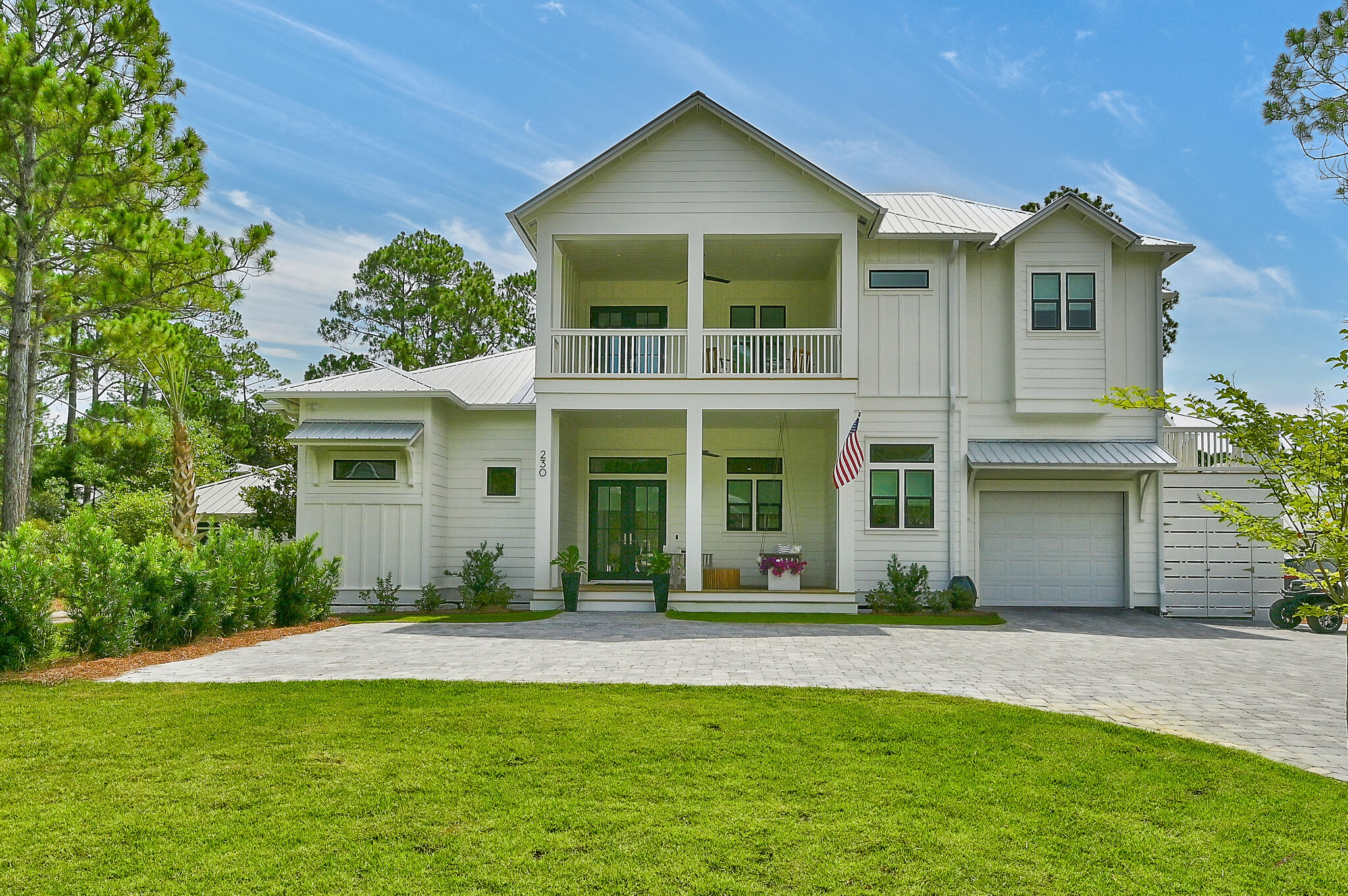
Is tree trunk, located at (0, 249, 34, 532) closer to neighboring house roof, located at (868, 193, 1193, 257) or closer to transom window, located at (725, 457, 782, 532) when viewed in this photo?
transom window, located at (725, 457, 782, 532)

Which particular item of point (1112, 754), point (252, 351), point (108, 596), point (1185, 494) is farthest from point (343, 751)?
point (252, 351)

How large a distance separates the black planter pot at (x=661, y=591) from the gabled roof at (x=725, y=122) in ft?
21.4

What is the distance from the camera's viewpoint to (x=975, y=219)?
59.2 ft

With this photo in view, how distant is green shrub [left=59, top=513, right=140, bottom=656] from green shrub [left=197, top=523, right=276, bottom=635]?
4.22ft

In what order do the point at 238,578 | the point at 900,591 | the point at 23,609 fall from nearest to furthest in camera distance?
1. the point at 23,609
2. the point at 238,578
3. the point at 900,591

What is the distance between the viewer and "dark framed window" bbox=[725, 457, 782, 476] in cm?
→ 1833

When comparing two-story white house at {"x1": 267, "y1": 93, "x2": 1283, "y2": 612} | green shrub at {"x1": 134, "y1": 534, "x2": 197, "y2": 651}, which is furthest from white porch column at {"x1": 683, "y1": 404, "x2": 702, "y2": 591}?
green shrub at {"x1": 134, "y1": 534, "x2": 197, "y2": 651}

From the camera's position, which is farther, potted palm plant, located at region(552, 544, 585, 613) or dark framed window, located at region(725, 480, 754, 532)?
dark framed window, located at region(725, 480, 754, 532)

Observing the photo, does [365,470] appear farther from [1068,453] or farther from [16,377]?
[1068,453]

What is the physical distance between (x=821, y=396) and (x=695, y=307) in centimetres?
259

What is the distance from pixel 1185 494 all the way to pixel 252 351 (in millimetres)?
32200

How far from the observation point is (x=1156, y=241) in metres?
16.3

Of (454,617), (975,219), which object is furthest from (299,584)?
(975,219)

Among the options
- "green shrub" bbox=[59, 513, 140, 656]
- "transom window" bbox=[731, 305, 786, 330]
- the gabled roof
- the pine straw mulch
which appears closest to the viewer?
the pine straw mulch
